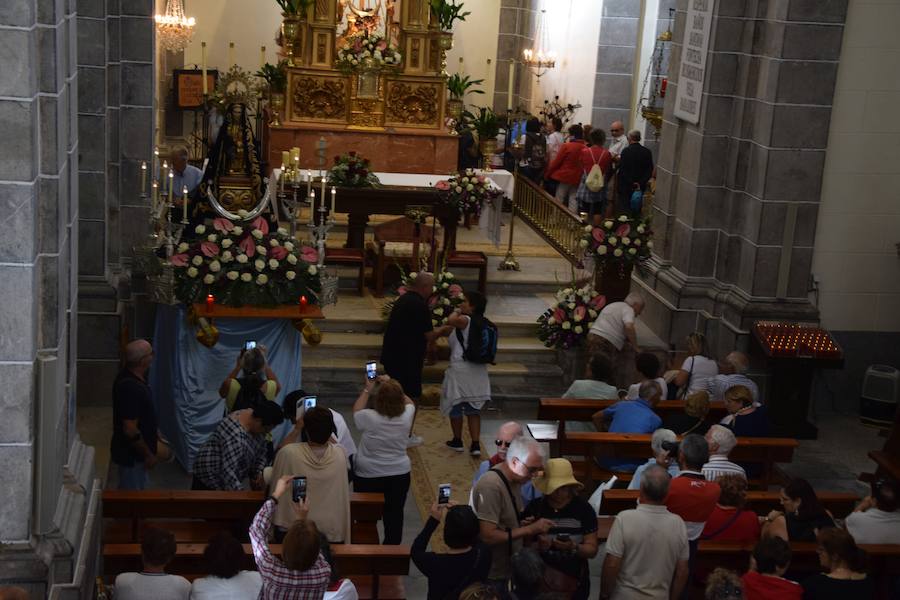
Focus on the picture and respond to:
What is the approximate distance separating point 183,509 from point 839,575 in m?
3.74

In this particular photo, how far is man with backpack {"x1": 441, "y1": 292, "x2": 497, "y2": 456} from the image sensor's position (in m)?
10.6

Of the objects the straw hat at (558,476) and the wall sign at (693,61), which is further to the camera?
the wall sign at (693,61)

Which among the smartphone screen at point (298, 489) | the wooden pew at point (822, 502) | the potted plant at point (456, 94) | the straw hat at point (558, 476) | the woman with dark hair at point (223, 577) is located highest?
the potted plant at point (456, 94)

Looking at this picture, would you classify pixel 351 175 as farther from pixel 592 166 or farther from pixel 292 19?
pixel 592 166

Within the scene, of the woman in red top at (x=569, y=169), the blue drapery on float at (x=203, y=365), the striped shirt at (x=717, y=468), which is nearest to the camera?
the striped shirt at (x=717, y=468)

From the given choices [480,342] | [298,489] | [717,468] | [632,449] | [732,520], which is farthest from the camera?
[480,342]

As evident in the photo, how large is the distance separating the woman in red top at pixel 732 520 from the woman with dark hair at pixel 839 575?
3.68 feet

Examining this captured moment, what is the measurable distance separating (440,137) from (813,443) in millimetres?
7720

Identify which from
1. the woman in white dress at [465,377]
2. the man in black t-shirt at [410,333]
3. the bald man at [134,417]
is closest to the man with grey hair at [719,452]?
the woman in white dress at [465,377]

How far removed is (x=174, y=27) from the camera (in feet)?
69.3

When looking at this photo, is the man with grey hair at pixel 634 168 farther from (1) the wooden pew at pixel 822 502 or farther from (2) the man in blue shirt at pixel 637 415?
(1) the wooden pew at pixel 822 502

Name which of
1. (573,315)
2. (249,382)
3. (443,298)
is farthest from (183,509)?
(573,315)

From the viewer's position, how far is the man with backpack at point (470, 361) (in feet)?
34.8

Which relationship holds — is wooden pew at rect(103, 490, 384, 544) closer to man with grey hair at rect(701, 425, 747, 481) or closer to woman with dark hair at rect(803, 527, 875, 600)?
man with grey hair at rect(701, 425, 747, 481)
